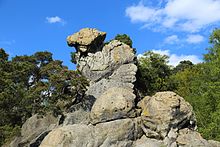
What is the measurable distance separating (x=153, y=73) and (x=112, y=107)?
20.1 meters

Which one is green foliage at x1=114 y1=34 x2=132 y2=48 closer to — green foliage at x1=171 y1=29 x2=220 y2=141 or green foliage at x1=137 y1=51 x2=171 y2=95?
green foliage at x1=137 y1=51 x2=171 y2=95

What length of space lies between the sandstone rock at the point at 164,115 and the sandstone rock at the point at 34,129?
9.89 meters

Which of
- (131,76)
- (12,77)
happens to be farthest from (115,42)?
(12,77)

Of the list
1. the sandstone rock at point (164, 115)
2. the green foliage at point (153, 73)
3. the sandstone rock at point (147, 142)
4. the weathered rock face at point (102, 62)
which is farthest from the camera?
the green foliage at point (153, 73)

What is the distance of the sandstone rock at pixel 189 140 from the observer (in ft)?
52.1

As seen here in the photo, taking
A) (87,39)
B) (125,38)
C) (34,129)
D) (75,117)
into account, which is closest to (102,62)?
(87,39)

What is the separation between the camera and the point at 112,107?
16641 mm

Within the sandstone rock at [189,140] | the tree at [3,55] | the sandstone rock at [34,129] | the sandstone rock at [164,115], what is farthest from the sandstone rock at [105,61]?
the sandstone rock at [189,140]

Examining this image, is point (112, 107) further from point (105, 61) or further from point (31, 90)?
point (105, 61)

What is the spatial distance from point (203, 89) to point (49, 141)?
1691 centimetres

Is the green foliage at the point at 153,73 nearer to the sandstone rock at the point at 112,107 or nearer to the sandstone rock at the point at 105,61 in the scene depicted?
the sandstone rock at the point at 105,61

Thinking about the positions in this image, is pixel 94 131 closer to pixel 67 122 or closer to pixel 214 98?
pixel 67 122

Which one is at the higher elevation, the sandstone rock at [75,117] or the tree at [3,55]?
the tree at [3,55]

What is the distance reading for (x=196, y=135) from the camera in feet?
54.5
